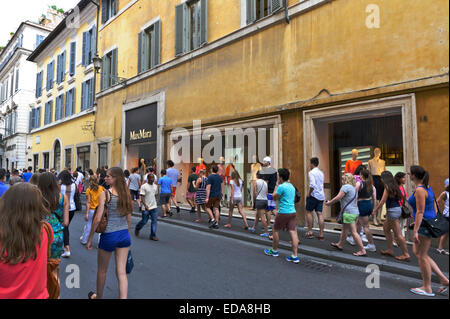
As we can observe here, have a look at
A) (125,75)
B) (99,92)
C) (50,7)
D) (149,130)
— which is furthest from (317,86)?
(50,7)

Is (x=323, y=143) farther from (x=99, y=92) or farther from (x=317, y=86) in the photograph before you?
(x=99, y=92)

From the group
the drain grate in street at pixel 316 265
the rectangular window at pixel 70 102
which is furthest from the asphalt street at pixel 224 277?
the rectangular window at pixel 70 102

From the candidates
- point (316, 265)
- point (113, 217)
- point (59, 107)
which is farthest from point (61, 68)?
point (316, 265)

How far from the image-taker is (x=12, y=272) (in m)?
1.79

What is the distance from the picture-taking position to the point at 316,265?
16.5 ft

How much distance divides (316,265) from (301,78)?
525 cm

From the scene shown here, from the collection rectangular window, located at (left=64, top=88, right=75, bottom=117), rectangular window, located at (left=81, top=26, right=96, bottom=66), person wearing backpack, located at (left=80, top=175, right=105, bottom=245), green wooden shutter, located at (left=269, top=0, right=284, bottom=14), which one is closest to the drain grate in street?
person wearing backpack, located at (left=80, top=175, right=105, bottom=245)

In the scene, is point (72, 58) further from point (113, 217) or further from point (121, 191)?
point (113, 217)

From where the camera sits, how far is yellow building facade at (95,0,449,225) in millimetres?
6137

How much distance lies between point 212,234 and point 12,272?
5982 millimetres

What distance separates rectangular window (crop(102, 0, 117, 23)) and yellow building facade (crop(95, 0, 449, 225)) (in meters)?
2.95

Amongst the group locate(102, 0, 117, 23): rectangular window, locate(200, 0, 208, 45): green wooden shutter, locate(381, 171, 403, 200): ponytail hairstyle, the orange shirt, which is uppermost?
locate(102, 0, 117, 23): rectangular window

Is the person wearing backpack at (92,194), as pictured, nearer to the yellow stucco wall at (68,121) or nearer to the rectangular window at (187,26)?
the rectangular window at (187,26)

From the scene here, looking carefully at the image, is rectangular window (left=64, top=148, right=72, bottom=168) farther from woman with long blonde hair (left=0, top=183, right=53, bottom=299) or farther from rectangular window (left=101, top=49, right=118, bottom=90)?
woman with long blonde hair (left=0, top=183, right=53, bottom=299)
